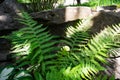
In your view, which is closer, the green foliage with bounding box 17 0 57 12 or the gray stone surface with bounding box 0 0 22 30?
the gray stone surface with bounding box 0 0 22 30

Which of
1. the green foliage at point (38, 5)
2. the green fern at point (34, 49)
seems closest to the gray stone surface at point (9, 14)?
the green foliage at point (38, 5)

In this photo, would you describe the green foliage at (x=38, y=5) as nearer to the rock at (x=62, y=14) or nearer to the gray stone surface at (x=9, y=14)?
the gray stone surface at (x=9, y=14)

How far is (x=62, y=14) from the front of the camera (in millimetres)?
3902

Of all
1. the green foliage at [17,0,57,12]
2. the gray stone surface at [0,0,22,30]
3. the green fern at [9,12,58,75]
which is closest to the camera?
the green fern at [9,12,58,75]

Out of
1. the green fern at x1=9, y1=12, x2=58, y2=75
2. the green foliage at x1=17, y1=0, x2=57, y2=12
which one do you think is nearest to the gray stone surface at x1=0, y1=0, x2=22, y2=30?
the green foliage at x1=17, y1=0, x2=57, y2=12

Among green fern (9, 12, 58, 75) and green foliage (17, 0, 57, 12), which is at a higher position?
green foliage (17, 0, 57, 12)

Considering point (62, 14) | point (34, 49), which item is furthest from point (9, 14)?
point (34, 49)

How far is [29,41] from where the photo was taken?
2734mm

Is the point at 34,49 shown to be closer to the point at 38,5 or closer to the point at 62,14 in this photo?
the point at 62,14

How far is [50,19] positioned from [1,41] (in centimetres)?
66

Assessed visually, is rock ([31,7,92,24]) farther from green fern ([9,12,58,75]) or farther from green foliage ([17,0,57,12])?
green fern ([9,12,58,75])

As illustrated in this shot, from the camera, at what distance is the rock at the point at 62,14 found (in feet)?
12.6

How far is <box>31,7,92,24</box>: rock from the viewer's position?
3830mm

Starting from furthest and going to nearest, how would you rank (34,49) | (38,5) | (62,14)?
1. (38,5)
2. (62,14)
3. (34,49)
